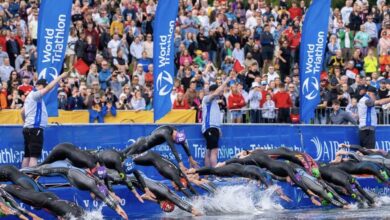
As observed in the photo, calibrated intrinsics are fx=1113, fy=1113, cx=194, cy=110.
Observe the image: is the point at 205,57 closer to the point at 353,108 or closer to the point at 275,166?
the point at 353,108

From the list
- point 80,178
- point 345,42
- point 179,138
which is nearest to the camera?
point 80,178

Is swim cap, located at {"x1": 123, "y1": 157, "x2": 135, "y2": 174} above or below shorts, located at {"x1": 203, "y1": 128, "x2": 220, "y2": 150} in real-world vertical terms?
below

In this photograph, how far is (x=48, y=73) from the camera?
24219 mm

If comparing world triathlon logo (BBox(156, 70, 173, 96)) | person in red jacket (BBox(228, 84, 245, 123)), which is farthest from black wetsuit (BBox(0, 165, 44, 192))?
person in red jacket (BBox(228, 84, 245, 123))

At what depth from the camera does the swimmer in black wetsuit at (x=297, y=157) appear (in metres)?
24.8

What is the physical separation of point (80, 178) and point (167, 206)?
6.67ft

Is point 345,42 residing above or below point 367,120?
above

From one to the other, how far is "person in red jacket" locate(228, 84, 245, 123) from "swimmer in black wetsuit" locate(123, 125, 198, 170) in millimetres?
6792

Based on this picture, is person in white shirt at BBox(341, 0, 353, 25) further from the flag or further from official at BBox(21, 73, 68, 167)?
official at BBox(21, 73, 68, 167)

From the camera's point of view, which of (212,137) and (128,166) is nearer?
(128,166)

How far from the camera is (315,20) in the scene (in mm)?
30234

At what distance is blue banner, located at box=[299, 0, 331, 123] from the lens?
29.7 meters

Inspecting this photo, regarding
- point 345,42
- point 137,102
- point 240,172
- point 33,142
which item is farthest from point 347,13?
point 33,142

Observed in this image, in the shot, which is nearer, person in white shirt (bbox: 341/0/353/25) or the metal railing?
the metal railing
